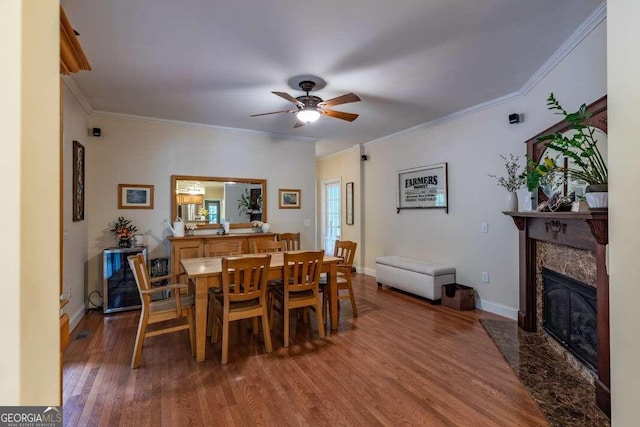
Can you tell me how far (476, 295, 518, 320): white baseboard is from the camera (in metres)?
3.75

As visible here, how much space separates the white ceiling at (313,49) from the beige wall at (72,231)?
0.28m

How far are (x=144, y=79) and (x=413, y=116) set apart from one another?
11.0 ft

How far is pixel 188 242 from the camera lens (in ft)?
14.5

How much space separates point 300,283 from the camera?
10.4ft

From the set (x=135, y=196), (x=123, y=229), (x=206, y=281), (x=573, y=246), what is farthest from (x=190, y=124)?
(x=573, y=246)

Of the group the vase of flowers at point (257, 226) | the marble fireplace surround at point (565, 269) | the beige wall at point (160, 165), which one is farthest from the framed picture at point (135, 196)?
the marble fireplace surround at point (565, 269)

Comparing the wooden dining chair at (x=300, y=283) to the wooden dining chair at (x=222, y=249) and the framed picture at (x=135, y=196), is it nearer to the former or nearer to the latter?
the wooden dining chair at (x=222, y=249)

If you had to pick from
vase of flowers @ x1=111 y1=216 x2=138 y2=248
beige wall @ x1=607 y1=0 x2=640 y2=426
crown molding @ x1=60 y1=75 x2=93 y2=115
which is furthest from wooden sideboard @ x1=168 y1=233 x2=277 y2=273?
beige wall @ x1=607 y1=0 x2=640 y2=426

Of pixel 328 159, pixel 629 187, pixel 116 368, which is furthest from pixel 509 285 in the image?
pixel 328 159

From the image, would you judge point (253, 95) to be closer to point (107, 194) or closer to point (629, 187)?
point (107, 194)

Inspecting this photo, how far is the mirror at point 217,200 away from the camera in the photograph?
15.6 feet

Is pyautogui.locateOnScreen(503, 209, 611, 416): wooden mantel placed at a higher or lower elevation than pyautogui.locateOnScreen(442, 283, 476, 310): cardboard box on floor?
higher

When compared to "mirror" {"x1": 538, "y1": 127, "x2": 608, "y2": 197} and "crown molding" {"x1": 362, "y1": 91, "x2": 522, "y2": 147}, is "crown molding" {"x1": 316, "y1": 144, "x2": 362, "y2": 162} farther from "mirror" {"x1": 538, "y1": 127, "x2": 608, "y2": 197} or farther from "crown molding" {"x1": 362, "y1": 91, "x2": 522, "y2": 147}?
"mirror" {"x1": 538, "y1": 127, "x2": 608, "y2": 197}

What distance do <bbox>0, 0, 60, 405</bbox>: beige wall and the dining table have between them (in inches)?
78.7
